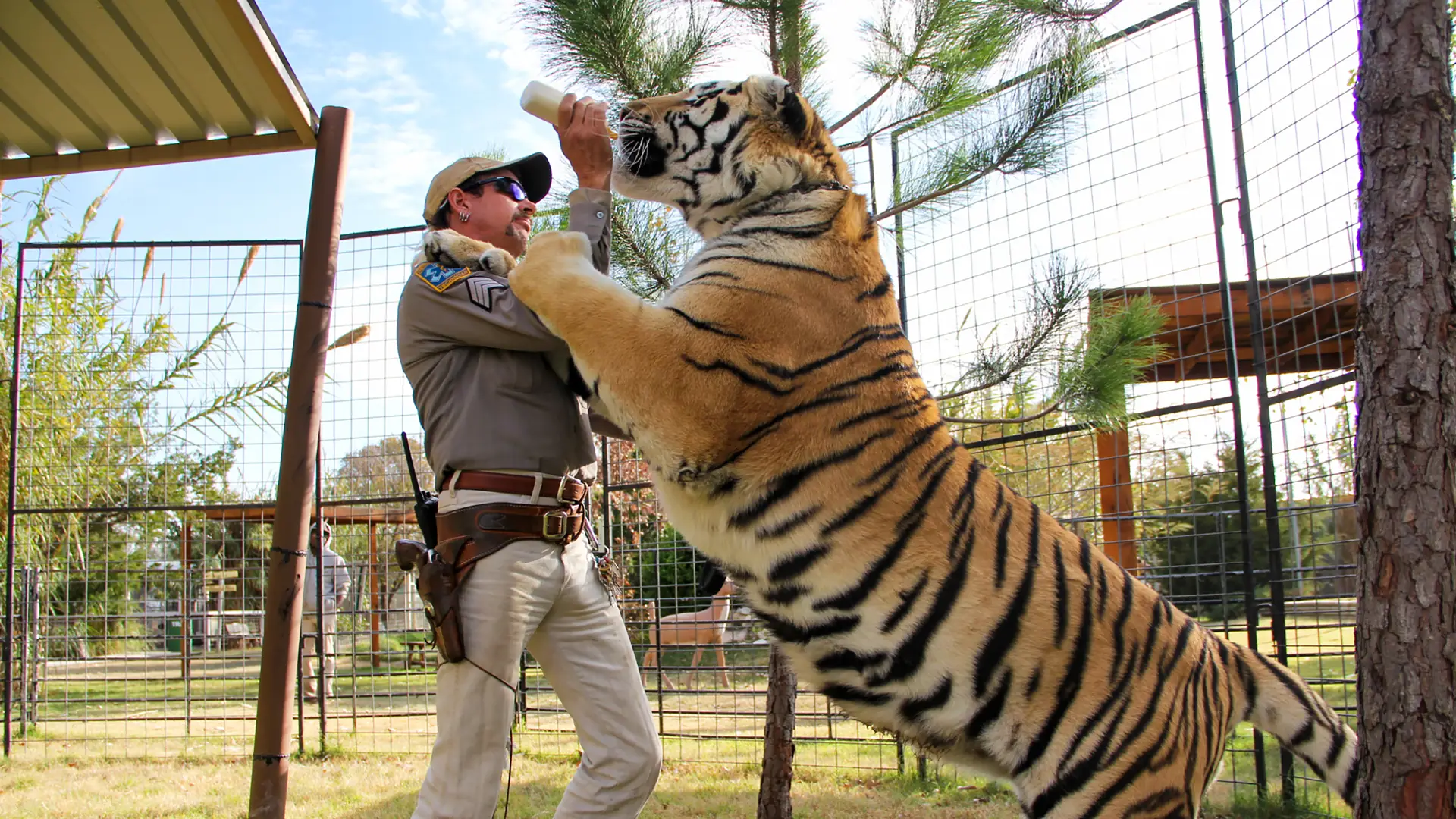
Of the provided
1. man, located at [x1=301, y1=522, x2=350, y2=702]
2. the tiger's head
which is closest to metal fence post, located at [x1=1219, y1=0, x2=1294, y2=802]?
the tiger's head

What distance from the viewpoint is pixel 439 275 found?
3014 mm

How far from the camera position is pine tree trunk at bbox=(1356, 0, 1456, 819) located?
236 cm

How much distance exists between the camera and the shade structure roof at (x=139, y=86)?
3963mm

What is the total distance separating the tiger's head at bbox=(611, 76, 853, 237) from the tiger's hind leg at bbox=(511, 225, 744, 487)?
2.11 feet

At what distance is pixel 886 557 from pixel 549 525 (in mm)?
1034

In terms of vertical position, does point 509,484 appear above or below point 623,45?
below

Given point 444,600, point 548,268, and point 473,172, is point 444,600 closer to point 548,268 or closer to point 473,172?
point 548,268

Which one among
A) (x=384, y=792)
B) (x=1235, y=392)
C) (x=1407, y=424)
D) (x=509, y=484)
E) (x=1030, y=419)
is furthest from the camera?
(x=384, y=792)

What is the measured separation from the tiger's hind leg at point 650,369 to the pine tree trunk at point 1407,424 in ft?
5.35

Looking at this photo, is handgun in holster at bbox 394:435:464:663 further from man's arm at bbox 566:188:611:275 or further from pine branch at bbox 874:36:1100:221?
pine branch at bbox 874:36:1100:221

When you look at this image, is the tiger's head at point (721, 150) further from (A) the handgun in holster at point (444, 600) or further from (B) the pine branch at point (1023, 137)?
(B) the pine branch at point (1023, 137)

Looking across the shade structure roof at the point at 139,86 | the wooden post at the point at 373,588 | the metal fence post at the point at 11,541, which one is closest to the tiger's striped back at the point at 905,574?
the shade structure roof at the point at 139,86

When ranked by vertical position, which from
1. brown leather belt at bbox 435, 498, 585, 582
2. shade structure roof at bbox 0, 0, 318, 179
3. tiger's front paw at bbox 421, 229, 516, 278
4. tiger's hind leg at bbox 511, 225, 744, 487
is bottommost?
brown leather belt at bbox 435, 498, 585, 582

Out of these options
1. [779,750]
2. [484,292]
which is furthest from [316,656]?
[484,292]
